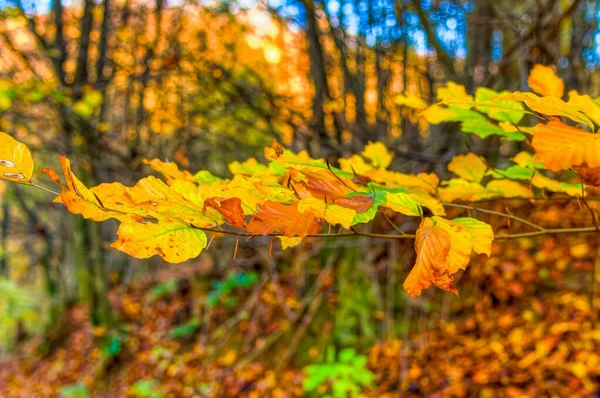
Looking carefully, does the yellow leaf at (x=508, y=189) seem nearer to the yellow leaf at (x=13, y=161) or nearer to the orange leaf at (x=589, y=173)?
the orange leaf at (x=589, y=173)

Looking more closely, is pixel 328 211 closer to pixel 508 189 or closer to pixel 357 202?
pixel 357 202

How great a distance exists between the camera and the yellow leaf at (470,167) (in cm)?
93

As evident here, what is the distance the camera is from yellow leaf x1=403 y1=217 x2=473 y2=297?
58 cm

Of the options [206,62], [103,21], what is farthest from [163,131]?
[206,62]

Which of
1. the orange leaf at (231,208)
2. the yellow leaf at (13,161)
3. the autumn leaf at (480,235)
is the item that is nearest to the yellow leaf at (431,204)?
the autumn leaf at (480,235)

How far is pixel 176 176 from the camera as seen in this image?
0.79 meters

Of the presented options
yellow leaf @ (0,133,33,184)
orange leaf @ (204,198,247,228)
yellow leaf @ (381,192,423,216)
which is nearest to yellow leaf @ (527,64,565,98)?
yellow leaf @ (381,192,423,216)

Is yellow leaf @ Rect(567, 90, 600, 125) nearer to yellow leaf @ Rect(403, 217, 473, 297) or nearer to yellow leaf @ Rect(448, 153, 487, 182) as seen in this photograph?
yellow leaf @ Rect(403, 217, 473, 297)

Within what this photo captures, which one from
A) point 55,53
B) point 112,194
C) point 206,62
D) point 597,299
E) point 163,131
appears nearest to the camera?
point 112,194

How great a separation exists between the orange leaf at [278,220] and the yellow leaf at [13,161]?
1.04ft

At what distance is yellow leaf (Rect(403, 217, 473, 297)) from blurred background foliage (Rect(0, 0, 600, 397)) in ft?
1.50

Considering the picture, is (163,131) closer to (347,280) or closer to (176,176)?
(347,280)

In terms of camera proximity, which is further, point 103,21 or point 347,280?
point 103,21

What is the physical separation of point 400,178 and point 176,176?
1.42 feet
